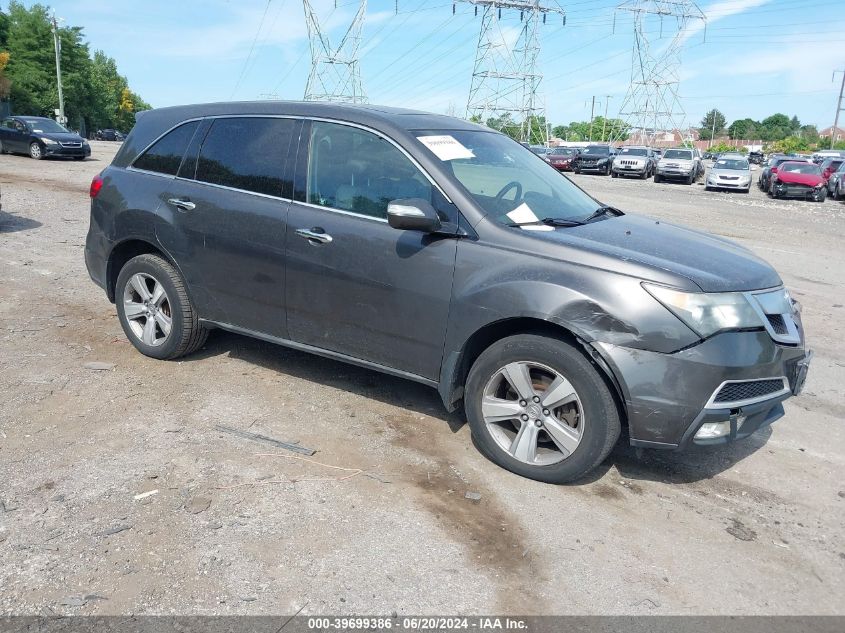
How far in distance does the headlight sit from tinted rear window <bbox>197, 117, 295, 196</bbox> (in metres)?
2.43

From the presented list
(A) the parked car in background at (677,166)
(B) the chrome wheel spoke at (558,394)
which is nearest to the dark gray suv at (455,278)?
(B) the chrome wheel spoke at (558,394)

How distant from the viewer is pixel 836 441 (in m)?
4.44

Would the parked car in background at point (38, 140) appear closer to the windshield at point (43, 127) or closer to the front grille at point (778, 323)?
the windshield at point (43, 127)

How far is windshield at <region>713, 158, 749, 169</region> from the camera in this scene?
99.2 ft

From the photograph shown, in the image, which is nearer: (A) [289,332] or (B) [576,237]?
(B) [576,237]

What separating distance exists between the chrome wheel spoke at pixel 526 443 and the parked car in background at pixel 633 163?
35148mm

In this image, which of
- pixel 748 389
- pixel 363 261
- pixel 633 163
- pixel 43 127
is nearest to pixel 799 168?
pixel 633 163

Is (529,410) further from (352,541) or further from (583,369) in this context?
(352,541)

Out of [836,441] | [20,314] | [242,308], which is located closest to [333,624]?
[242,308]

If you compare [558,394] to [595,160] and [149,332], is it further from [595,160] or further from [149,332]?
[595,160]

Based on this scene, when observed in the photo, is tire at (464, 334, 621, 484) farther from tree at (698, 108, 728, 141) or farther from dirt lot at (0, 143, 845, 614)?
tree at (698, 108, 728, 141)

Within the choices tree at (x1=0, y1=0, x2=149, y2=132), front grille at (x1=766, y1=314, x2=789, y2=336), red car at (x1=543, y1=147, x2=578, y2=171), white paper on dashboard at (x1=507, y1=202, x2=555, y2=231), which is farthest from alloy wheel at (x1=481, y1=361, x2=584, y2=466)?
tree at (x1=0, y1=0, x2=149, y2=132)

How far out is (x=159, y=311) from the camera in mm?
5145

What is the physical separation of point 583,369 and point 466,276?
2.65 ft
